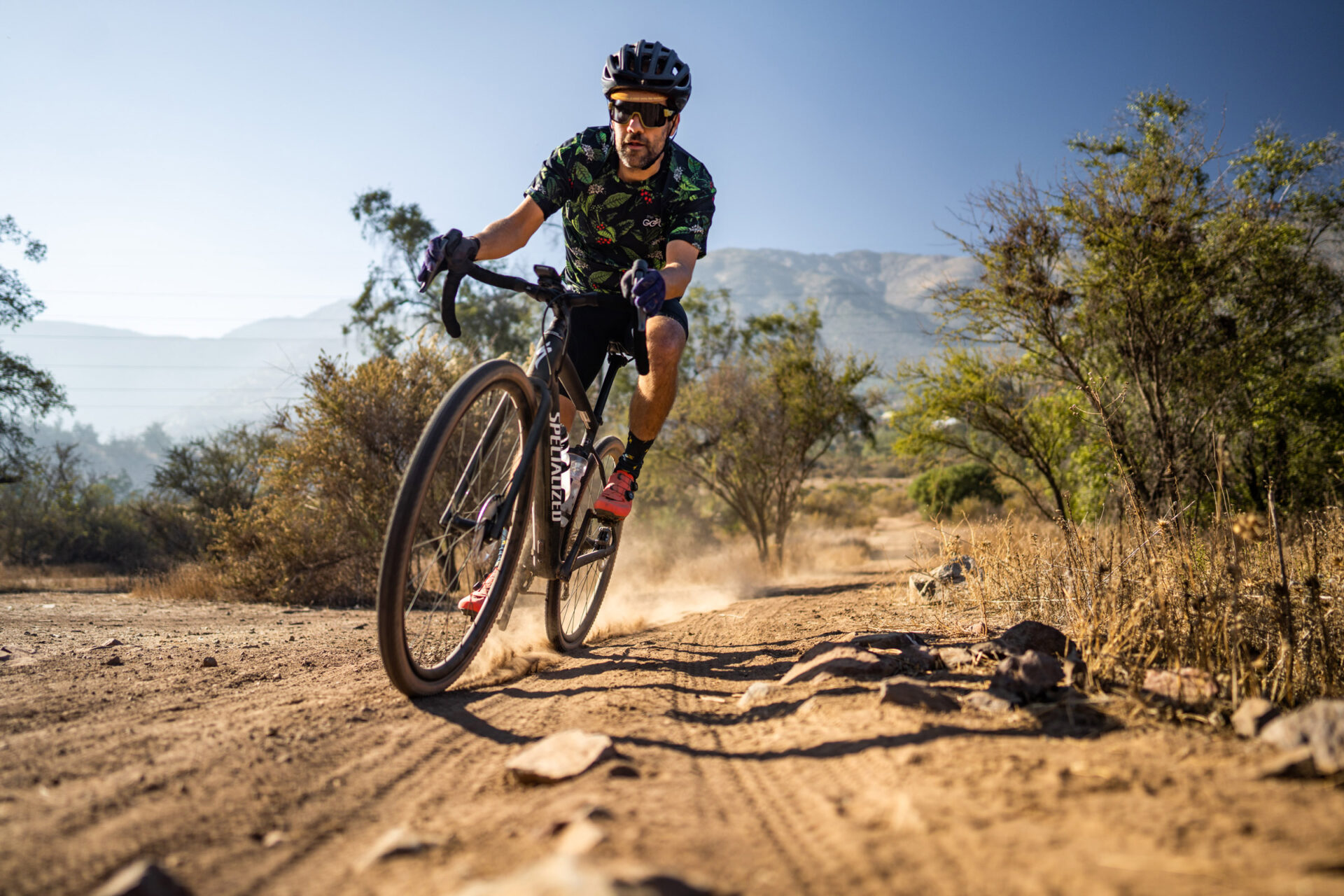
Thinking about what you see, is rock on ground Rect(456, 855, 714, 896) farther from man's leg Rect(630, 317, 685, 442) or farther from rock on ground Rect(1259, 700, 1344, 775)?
man's leg Rect(630, 317, 685, 442)

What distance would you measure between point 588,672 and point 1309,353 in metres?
14.9

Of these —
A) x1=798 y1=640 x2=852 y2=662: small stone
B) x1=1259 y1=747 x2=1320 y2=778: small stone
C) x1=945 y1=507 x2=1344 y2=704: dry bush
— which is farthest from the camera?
x1=798 y1=640 x2=852 y2=662: small stone

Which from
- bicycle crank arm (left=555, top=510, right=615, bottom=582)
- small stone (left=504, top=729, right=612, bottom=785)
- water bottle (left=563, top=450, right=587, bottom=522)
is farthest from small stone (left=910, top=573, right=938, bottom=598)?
small stone (left=504, top=729, right=612, bottom=785)

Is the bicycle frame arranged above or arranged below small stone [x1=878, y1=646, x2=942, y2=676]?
above

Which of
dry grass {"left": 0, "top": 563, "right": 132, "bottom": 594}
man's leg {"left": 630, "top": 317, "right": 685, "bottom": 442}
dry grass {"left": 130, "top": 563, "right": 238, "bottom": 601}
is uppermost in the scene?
man's leg {"left": 630, "top": 317, "right": 685, "bottom": 442}

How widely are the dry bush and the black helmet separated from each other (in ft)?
9.13

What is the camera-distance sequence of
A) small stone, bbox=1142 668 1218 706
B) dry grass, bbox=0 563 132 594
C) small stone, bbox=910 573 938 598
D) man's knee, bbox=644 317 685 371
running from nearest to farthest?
1. small stone, bbox=1142 668 1218 706
2. man's knee, bbox=644 317 685 371
3. small stone, bbox=910 573 938 598
4. dry grass, bbox=0 563 132 594

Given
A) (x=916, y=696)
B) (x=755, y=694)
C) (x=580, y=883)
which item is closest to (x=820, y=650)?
(x=755, y=694)

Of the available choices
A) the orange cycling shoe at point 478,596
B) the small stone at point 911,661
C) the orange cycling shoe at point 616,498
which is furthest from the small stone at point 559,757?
the orange cycling shoe at point 616,498

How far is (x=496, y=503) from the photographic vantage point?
2945mm

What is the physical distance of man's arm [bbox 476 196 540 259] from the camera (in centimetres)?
319

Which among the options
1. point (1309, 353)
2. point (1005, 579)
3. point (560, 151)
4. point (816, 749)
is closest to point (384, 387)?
point (560, 151)

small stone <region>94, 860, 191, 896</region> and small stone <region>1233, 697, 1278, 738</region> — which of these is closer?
small stone <region>94, 860, 191, 896</region>

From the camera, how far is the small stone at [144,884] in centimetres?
114
